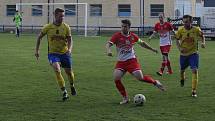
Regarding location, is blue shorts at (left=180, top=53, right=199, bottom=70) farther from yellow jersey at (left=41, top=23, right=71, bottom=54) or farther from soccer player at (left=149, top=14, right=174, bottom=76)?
soccer player at (left=149, top=14, right=174, bottom=76)

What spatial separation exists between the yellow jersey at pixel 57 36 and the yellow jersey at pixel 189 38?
9.35ft

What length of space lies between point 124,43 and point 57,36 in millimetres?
1735

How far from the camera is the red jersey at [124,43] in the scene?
11.5m

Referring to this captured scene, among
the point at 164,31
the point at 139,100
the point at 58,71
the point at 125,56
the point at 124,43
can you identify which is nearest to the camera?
the point at 139,100

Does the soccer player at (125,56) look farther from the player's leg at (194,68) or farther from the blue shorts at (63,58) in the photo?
the player's leg at (194,68)

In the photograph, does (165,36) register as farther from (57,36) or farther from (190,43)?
(57,36)

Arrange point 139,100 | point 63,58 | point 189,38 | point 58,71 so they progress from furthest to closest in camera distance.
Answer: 1. point 189,38
2. point 63,58
3. point 58,71
4. point 139,100

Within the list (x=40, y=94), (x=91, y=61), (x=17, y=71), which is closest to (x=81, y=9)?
(x=91, y=61)

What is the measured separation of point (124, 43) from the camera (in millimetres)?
11523

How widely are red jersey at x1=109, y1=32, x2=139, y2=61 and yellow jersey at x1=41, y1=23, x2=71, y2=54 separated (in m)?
1.37

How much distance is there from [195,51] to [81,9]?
48674 mm

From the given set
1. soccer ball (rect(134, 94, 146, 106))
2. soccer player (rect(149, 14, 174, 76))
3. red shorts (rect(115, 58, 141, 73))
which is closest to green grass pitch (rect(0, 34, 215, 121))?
soccer ball (rect(134, 94, 146, 106))

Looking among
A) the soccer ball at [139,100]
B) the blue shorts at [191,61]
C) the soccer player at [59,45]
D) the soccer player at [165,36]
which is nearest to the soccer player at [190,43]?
the blue shorts at [191,61]

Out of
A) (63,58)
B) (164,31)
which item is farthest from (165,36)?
(63,58)
